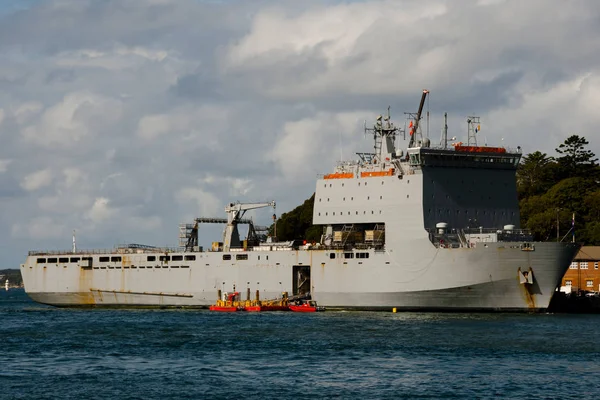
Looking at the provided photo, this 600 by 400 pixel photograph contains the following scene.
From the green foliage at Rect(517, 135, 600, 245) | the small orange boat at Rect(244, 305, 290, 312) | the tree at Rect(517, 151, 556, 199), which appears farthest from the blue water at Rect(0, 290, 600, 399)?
the tree at Rect(517, 151, 556, 199)

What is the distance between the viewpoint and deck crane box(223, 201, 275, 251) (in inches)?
2992

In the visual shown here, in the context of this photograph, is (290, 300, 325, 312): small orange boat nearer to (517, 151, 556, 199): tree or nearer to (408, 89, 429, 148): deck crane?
(408, 89, 429, 148): deck crane

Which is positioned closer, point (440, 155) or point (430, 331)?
point (430, 331)

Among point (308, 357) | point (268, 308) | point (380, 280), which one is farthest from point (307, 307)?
point (308, 357)

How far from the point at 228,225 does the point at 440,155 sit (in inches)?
743

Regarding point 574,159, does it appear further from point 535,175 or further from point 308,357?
point 308,357

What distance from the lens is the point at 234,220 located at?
76.9m

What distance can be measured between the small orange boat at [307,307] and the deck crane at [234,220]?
30.8 feet

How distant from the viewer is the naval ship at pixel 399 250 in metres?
61.4

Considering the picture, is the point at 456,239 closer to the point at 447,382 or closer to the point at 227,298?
the point at 227,298

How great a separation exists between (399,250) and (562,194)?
37580 millimetres

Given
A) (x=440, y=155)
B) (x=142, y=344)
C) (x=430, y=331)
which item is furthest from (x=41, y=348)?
(x=440, y=155)

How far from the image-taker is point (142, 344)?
1955 inches

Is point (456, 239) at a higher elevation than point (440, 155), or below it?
below
